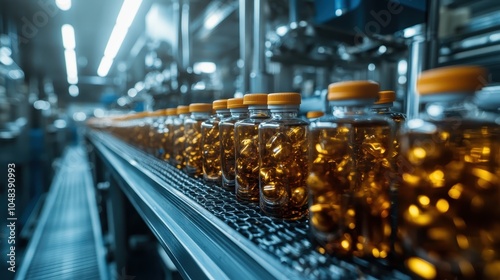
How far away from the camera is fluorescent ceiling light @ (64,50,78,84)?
20.5ft

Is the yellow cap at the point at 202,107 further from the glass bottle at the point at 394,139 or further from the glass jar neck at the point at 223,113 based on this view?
the glass bottle at the point at 394,139

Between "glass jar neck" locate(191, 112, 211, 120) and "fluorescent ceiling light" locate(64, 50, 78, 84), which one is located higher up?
"fluorescent ceiling light" locate(64, 50, 78, 84)

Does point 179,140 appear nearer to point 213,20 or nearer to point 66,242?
point 213,20

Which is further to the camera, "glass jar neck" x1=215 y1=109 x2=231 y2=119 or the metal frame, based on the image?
"glass jar neck" x1=215 y1=109 x2=231 y2=119

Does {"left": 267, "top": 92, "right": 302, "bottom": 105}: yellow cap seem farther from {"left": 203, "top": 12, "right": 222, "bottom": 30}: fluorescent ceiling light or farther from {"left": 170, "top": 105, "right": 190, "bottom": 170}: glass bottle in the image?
{"left": 203, "top": 12, "right": 222, "bottom": 30}: fluorescent ceiling light

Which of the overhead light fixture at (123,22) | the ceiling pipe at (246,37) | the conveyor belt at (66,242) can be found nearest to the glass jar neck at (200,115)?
the ceiling pipe at (246,37)

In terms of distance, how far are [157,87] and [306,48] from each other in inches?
66.0

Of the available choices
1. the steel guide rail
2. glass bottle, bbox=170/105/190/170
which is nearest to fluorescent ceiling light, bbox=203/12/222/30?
glass bottle, bbox=170/105/190/170

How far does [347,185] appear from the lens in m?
0.38

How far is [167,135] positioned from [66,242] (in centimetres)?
213

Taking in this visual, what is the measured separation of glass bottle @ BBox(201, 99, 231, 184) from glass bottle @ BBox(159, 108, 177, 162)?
0.36 meters

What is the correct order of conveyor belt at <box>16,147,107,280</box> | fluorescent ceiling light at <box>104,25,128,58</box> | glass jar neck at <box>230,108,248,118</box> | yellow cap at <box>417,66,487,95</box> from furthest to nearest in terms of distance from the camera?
fluorescent ceiling light at <box>104,25,128,58</box>
conveyor belt at <box>16,147,107,280</box>
glass jar neck at <box>230,108,248,118</box>
yellow cap at <box>417,66,487,95</box>

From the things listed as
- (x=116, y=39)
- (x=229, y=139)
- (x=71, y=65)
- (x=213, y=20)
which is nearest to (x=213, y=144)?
(x=229, y=139)

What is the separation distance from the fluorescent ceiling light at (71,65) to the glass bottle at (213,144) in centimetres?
676
